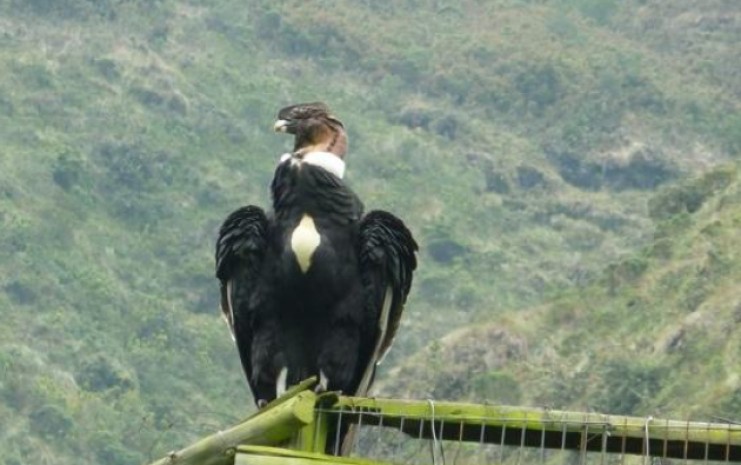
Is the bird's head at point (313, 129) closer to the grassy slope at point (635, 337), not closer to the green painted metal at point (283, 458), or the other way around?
the green painted metal at point (283, 458)

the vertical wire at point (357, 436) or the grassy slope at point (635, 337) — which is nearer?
the vertical wire at point (357, 436)

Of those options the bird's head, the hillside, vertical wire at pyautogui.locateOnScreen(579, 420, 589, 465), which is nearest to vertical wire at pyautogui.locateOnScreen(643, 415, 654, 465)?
vertical wire at pyautogui.locateOnScreen(579, 420, 589, 465)

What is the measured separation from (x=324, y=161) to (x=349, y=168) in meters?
53.8

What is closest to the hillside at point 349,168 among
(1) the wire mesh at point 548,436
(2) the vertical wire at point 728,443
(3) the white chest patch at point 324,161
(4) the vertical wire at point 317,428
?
(3) the white chest patch at point 324,161

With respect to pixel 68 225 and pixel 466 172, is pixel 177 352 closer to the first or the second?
pixel 68 225

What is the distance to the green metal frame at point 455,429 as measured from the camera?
6707mm

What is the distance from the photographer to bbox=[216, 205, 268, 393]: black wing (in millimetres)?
9953

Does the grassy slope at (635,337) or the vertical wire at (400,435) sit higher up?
the grassy slope at (635,337)

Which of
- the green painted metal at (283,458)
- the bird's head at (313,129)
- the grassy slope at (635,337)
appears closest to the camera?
the green painted metal at (283,458)

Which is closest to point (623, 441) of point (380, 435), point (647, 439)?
point (647, 439)

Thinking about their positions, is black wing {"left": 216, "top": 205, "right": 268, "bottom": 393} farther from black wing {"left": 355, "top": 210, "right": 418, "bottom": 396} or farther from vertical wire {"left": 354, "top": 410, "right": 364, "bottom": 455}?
vertical wire {"left": 354, "top": 410, "right": 364, "bottom": 455}

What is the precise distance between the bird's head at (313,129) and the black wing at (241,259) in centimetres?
47

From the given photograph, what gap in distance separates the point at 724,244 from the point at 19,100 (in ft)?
96.9

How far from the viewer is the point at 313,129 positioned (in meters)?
10.5
